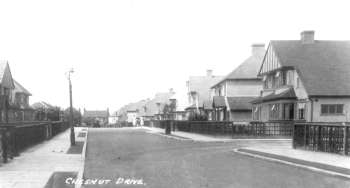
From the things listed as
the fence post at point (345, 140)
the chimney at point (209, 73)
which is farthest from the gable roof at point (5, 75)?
the fence post at point (345, 140)

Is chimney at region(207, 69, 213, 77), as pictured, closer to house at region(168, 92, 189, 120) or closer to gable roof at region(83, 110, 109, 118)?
house at region(168, 92, 189, 120)

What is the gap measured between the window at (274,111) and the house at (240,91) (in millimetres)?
8593

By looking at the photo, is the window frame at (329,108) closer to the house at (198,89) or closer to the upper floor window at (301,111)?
the upper floor window at (301,111)

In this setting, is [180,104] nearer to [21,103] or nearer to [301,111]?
[21,103]

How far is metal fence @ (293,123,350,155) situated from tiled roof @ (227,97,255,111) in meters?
26.9

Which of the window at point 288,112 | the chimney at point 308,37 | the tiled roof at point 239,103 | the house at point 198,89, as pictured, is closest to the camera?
→ the window at point 288,112

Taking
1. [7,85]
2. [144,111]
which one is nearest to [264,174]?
[7,85]

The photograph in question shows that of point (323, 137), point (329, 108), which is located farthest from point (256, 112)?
point (323, 137)

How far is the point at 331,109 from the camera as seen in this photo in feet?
103

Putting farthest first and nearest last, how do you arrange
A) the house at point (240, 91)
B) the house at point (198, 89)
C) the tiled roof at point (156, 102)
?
1. the tiled roof at point (156, 102)
2. the house at point (198, 89)
3. the house at point (240, 91)

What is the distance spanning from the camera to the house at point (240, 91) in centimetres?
4500

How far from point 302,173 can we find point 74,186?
229 inches

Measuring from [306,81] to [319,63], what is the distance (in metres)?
3.44

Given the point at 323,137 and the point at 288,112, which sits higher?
the point at 288,112
